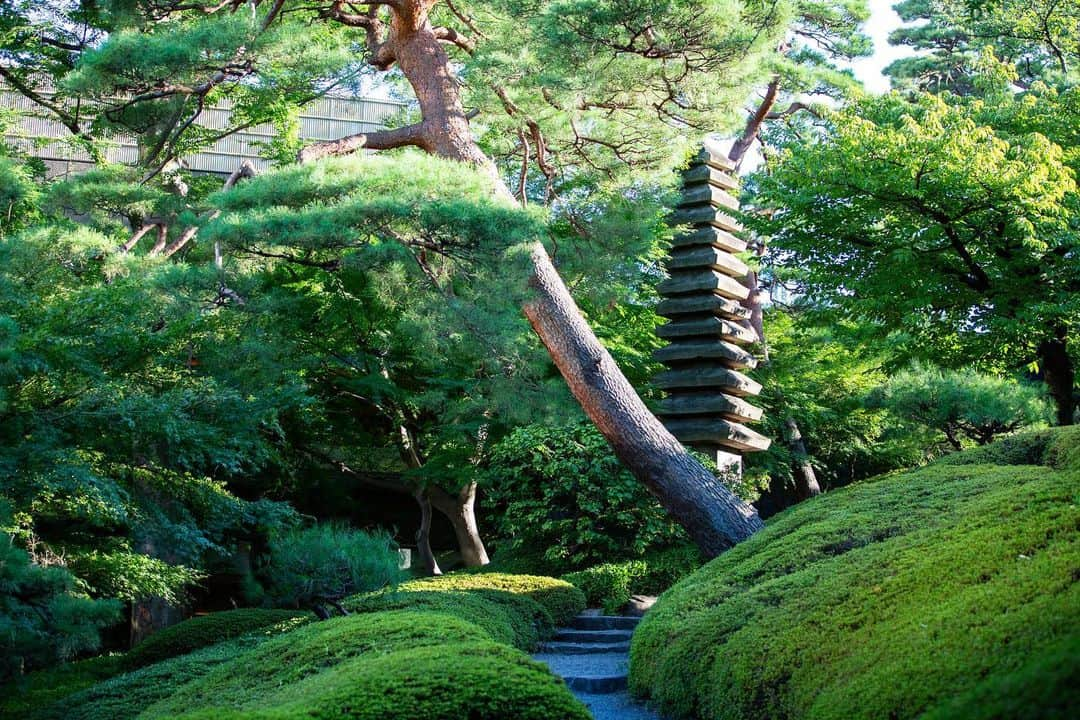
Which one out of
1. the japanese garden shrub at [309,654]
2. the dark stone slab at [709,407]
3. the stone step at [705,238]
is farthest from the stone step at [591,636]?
the stone step at [705,238]

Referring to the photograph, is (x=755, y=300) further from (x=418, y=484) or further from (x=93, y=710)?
(x=93, y=710)

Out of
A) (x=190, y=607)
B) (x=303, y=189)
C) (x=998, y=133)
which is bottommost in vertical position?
(x=190, y=607)

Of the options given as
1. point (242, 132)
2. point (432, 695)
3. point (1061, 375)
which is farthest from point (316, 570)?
point (242, 132)

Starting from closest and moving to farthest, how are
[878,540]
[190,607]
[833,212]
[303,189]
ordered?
[878,540], [303,189], [833,212], [190,607]

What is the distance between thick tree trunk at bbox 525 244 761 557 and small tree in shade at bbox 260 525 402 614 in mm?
3431

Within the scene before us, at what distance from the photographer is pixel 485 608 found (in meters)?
8.28

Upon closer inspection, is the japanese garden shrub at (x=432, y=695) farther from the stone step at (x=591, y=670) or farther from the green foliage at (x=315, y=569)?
the green foliage at (x=315, y=569)

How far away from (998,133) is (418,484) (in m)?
8.86

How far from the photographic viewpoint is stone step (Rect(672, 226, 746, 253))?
47.2 feet

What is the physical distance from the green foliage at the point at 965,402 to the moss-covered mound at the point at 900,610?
3.90 meters

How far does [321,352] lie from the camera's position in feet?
38.2

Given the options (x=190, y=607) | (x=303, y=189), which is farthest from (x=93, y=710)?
(x=190, y=607)

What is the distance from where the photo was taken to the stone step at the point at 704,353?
1375cm

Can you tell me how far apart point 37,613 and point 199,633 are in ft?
10.3
